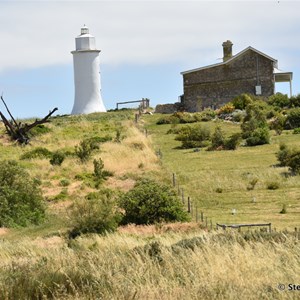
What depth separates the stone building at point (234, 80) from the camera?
63625mm

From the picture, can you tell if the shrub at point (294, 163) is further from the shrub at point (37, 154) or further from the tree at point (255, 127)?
the shrub at point (37, 154)

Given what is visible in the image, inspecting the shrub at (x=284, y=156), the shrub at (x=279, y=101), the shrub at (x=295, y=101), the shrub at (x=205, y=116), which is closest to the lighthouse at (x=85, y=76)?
the shrub at (x=205, y=116)

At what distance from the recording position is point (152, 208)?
75.8 ft

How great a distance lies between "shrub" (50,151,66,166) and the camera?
37375mm

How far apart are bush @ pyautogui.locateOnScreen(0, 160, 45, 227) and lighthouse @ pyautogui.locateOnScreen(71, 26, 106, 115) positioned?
1593 inches

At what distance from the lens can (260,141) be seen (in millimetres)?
39750

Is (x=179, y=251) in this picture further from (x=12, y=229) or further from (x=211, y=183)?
(x=211, y=183)

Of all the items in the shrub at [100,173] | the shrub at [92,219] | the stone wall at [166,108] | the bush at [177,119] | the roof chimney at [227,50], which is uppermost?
the roof chimney at [227,50]

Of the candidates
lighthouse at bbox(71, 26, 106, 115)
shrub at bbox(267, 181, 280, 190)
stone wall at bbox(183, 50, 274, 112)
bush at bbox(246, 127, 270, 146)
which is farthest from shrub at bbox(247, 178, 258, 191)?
lighthouse at bbox(71, 26, 106, 115)

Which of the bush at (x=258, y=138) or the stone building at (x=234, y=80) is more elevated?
the stone building at (x=234, y=80)

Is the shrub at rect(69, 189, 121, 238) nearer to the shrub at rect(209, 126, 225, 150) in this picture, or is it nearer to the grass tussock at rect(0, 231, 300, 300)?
the grass tussock at rect(0, 231, 300, 300)

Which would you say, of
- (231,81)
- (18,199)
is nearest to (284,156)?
(18,199)

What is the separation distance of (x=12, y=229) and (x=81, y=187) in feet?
22.6

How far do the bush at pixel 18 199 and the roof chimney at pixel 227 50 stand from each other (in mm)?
39590
